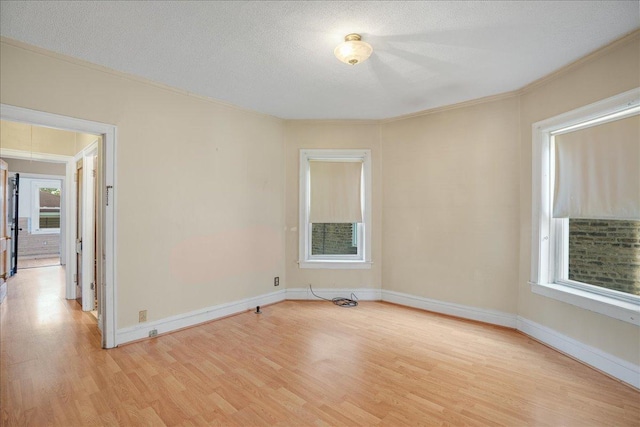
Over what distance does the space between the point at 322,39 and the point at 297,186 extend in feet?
7.72

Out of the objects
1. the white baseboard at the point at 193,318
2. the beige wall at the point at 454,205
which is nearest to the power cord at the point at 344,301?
the beige wall at the point at 454,205

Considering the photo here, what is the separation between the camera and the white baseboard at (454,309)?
11.2 feet

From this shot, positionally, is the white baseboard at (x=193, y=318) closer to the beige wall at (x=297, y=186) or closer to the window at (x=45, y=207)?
the beige wall at (x=297, y=186)

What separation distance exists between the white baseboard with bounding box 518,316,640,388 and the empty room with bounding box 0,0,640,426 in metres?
0.02

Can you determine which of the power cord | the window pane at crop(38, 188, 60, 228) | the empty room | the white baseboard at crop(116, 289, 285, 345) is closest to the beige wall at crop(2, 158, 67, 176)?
the empty room

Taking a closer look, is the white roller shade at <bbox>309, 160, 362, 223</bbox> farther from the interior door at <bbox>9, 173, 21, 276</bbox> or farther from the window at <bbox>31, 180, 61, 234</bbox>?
the window at <bbox>31, 180, 61, 234</bbox>

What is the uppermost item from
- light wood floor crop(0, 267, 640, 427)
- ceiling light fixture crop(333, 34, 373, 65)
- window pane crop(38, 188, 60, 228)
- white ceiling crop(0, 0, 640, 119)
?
white ceiling crop(0, 0, 640, 119)

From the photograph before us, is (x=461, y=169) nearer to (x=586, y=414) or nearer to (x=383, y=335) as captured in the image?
(x=383, y=335)

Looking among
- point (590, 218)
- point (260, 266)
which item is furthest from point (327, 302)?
point (590, 218)

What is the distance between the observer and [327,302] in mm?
4273

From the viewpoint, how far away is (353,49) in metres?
2.25

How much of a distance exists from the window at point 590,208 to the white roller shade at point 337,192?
217 cm

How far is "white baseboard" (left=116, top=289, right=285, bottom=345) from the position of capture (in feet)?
9.57

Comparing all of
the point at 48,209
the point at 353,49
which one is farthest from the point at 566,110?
the point at 48,209
